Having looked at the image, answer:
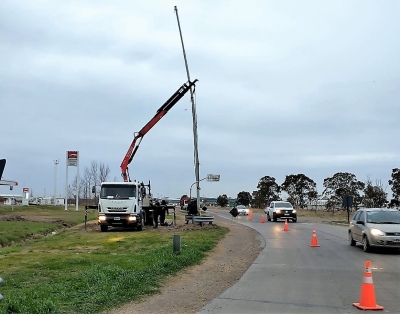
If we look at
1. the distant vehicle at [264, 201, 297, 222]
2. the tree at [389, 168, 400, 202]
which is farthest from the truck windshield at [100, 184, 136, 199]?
the tree at [389, 168, 400, 202]

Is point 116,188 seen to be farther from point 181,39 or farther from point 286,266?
point 286,266

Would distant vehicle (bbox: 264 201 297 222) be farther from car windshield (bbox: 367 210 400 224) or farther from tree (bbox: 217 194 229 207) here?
tree (bbox: 217 194 229 207)

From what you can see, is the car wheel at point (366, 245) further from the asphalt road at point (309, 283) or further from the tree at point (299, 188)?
the tree at point (299, 188)

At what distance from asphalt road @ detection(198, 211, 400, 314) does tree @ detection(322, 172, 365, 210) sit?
2186 inches

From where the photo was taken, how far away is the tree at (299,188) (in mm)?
83000

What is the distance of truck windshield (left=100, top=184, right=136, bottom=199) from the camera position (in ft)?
92.9

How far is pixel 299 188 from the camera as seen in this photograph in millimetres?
83812

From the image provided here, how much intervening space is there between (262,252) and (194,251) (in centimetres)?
261

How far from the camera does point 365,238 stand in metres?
17.5

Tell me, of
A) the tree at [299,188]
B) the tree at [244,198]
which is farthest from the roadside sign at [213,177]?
the tree at [244,198]

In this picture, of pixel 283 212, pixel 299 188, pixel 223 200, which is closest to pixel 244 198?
pixel 223 200

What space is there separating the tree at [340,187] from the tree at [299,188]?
695 cm

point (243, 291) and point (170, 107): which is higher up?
point (170, 107)

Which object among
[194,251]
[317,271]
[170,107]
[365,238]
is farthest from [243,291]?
[170,107]
